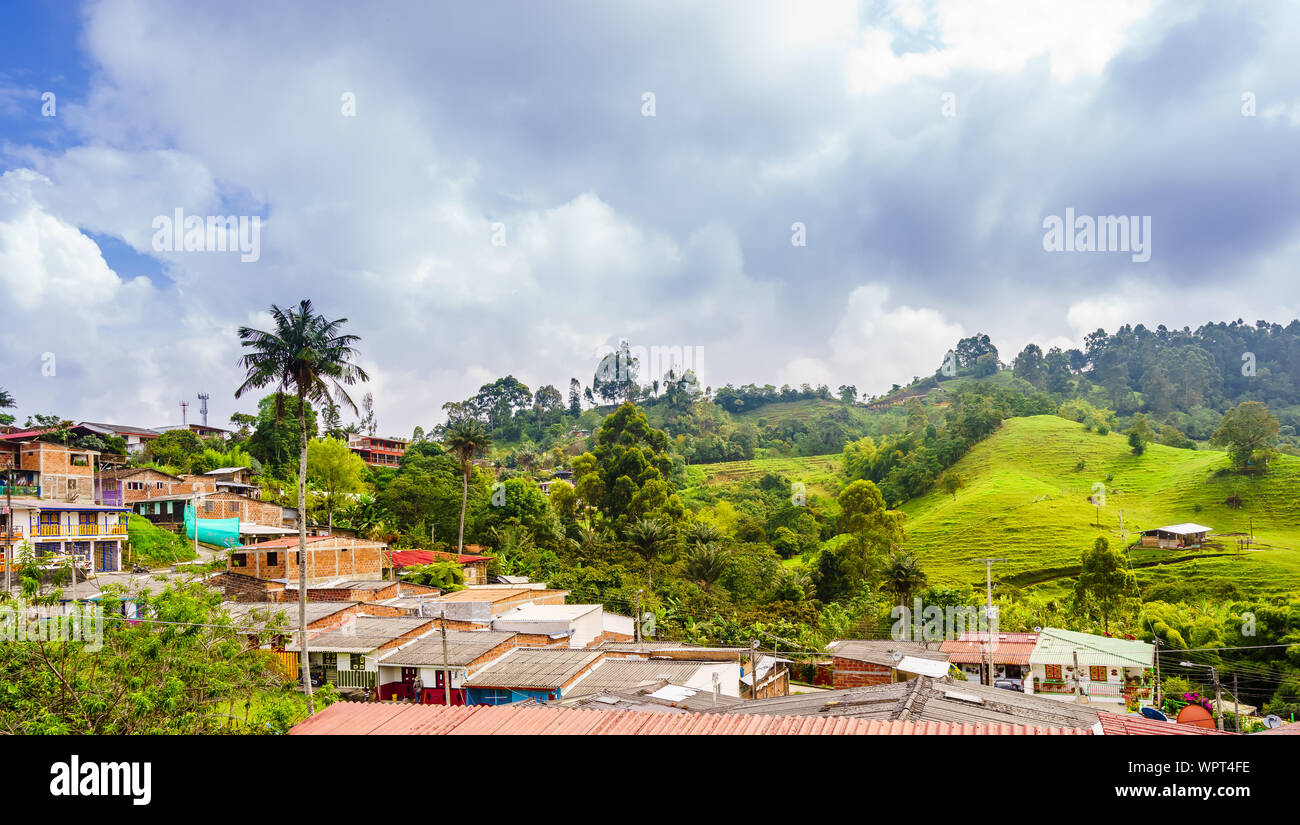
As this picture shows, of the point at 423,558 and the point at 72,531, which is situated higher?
the point at 72,531

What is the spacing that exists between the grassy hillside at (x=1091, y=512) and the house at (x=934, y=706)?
3432cm

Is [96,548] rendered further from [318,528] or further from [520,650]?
[520,650]

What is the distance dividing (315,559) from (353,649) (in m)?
12.0

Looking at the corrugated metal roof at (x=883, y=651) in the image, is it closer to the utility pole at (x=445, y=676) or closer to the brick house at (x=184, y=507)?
the utility pole at (x=445, y=676)

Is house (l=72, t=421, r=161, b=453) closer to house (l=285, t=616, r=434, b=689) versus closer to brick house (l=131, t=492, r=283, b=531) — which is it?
brick house (l=131, t=492, r=283, b=531)

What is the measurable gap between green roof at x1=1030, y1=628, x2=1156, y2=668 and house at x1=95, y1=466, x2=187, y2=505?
40.6 meters

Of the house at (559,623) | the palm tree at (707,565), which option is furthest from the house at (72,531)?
the palm tree at (707,565)

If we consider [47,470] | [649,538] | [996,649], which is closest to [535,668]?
[996,649]

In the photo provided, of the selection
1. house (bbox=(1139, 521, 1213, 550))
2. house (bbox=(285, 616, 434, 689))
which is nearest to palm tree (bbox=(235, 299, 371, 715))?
house (bbox=(285, 616, 434, 689))

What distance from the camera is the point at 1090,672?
2370 cm

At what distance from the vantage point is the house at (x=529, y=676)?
1772 cm

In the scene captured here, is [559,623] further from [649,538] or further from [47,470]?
[47,470]

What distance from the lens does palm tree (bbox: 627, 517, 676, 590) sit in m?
40.3
